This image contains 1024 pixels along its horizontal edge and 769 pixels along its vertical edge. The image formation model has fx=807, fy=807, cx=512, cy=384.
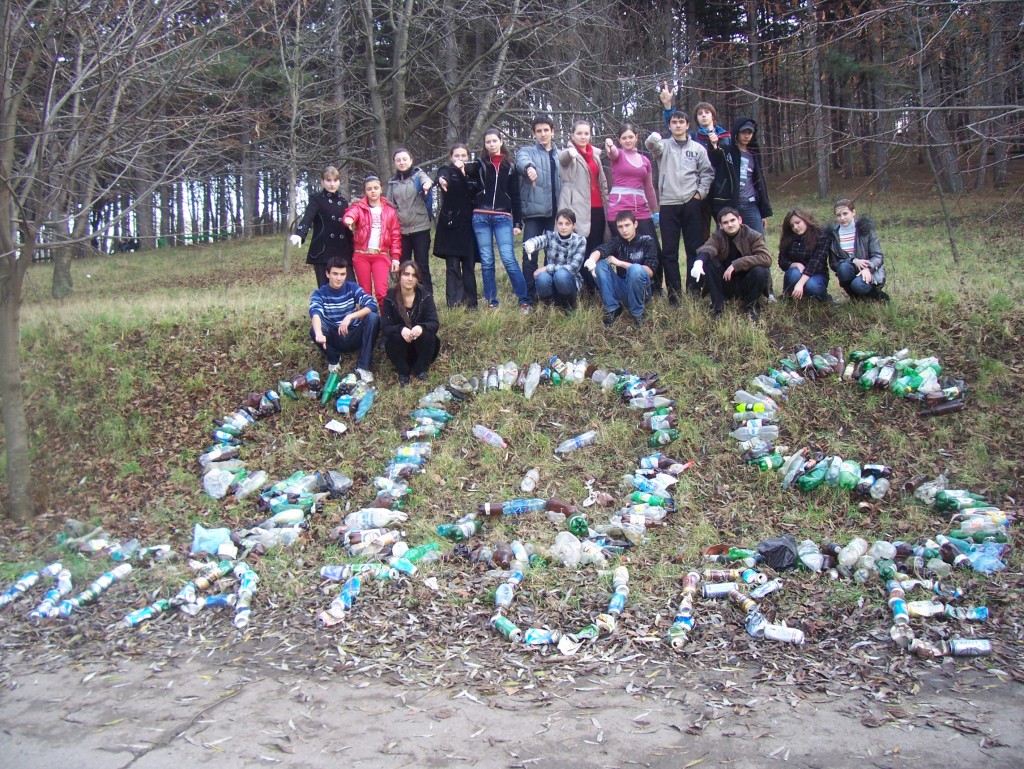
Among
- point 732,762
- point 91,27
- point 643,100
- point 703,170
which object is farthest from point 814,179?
point 732,762

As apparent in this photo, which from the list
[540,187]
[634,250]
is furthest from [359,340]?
[634,250]

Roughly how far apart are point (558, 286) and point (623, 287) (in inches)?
28.4

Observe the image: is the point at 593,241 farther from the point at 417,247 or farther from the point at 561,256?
the point at 417,247

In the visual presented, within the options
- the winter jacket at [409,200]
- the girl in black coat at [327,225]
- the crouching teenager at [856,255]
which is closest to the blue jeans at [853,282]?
the crouching teenager at [856,255]

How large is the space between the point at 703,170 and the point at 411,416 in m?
4.05

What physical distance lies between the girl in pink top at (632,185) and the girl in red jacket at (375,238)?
8.00 feet

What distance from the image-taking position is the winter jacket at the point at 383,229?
8938 mm

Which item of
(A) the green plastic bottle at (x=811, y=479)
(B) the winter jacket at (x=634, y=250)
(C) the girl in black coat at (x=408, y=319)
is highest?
(B) the winter jacket at (x=634, y=250)

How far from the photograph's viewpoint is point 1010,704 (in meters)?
4.11

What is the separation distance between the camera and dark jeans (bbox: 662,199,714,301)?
28.7 feet

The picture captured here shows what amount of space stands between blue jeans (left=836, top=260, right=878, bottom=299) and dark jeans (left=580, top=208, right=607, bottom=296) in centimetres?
255

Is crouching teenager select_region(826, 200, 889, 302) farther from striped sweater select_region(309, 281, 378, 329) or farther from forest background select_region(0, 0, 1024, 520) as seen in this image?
striped sweater select_region(309, 281, 378, 329)

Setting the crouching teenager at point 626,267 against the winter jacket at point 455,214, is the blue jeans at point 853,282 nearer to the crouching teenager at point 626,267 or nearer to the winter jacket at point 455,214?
the crouching teenager at point 626,267

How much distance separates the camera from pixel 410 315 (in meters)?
8.35
